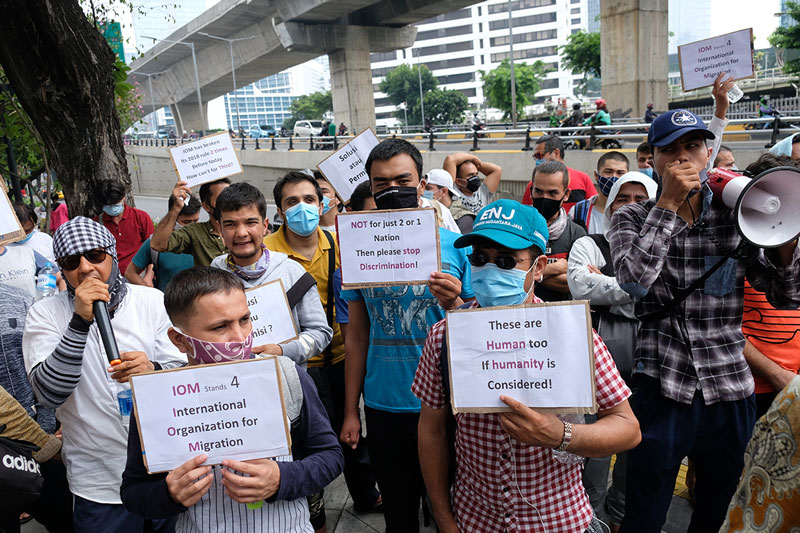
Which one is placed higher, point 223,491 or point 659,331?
point 659,331

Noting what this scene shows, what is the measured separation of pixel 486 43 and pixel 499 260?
115872 millimetres

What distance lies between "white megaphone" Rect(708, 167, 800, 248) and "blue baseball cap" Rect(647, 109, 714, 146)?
0.80 ft

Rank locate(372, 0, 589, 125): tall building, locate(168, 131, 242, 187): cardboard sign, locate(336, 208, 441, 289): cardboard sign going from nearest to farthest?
locate(336, 208, 441, 289): cardboard sign → locate(168, 131, 242, 187): cardboard sign → locate(372, 0, 589, 125): tall building

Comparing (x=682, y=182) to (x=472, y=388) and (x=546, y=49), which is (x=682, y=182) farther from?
(x=546, y=49)

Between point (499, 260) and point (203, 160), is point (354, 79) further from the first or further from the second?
point (499, 260)

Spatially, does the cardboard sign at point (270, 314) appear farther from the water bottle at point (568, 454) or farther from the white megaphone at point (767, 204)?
the white megaphone at point (767, 204)

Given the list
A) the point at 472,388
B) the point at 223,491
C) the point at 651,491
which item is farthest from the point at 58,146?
the point at 651,491

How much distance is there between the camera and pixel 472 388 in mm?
1814

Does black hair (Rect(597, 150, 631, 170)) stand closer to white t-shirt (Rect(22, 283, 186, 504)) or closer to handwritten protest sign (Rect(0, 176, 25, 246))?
white t-shirt (Rect(22, 283, 186, 504))

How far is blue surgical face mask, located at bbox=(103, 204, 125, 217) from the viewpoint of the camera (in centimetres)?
555

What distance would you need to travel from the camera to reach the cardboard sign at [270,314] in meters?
2.86

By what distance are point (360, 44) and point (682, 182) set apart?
37.5m

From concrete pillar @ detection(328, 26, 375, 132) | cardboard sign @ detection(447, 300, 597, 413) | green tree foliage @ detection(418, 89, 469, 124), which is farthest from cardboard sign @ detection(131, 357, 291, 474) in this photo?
green tree foliage @ detection(418, 89, 469, 124)

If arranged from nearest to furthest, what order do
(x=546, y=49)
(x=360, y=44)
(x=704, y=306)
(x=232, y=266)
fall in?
(x=704, y=306)
(x=232, y=266)
(x=360, y=44)
(x=546, y=49)
